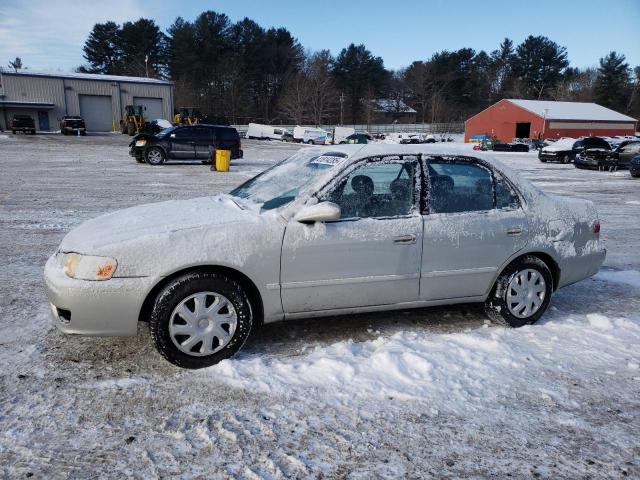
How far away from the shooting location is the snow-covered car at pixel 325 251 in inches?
133

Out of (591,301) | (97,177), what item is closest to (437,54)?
(97,177)

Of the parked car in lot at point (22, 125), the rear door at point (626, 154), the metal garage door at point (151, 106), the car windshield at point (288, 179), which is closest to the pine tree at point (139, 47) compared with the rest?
the metal garage door at point (151, 106)

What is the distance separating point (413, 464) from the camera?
262 cm

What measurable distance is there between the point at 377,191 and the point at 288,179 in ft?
2.56

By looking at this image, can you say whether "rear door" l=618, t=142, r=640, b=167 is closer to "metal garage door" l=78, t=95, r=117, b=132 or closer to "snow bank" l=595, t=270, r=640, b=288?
"snow bank" l=595, t=270, r=640, b=288

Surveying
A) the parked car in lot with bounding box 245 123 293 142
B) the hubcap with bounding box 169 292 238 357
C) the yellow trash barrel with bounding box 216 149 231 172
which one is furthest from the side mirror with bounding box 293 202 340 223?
the parked car in lot with bounding box 245 123 293 142

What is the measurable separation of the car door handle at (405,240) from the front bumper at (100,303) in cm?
178

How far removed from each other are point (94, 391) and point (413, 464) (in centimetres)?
202

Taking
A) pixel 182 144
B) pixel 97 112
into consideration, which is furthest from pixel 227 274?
pixel 97 112

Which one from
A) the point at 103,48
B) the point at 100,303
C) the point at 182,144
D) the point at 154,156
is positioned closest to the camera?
the point at 100,303

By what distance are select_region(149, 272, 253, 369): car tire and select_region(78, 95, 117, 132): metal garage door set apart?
2206 inches

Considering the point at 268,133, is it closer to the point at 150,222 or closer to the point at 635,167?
the point at 635,167

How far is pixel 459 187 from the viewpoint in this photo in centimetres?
420

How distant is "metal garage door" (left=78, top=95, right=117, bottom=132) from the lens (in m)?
52.7
